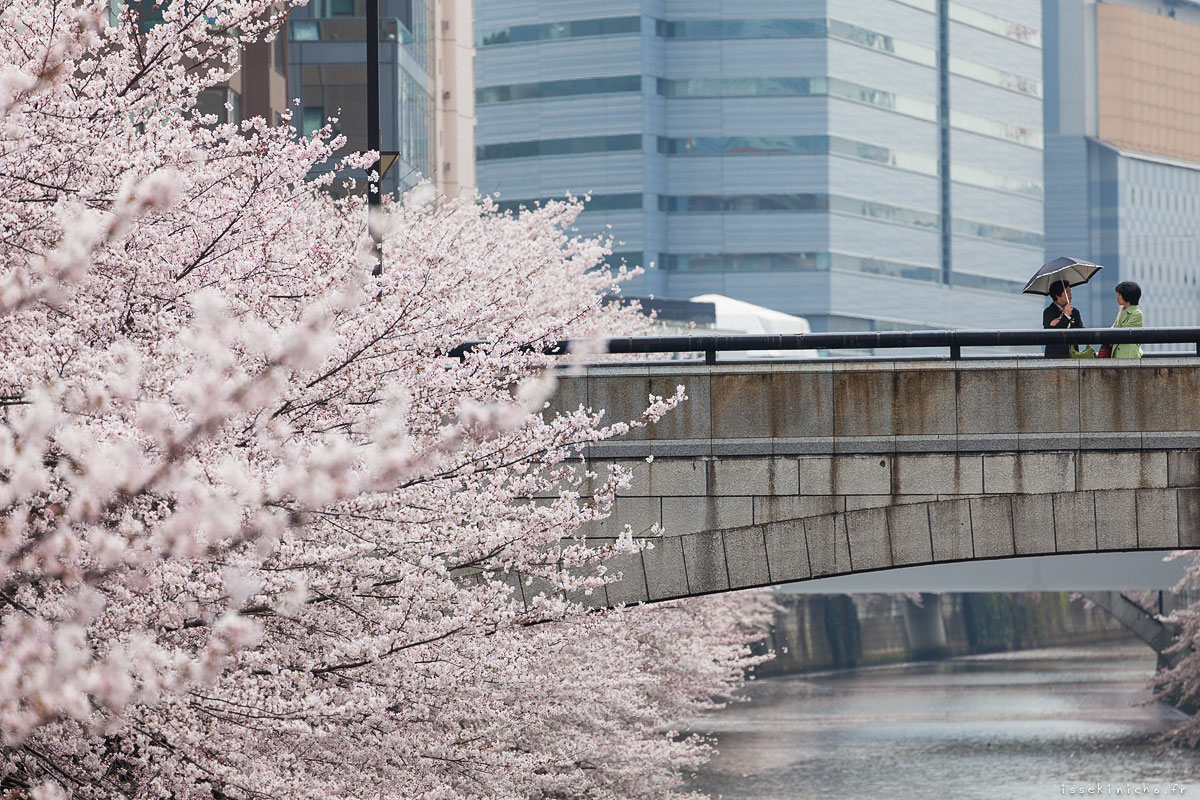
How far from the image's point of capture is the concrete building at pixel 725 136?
5128 inches

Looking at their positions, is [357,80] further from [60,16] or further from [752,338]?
[60,16]

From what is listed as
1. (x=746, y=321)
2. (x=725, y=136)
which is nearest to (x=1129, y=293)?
(x=746, y=321)

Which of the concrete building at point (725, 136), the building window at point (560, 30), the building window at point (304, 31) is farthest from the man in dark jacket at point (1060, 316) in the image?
the building window at point (560, 30)

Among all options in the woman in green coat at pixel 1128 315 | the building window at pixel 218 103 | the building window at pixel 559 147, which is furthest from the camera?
the building window at pixel 559 147

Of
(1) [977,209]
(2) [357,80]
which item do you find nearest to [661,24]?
(1) [977,209]

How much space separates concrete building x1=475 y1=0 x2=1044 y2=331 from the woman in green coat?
111812 mm

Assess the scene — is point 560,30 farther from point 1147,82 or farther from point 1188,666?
point 1188,666

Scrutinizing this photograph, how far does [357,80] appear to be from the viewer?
188 feet

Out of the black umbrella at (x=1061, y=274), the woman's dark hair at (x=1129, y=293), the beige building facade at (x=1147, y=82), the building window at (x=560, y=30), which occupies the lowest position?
the woman's dark hair at (x=1129, y=293)

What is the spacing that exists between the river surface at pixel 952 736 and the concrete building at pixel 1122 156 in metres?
109

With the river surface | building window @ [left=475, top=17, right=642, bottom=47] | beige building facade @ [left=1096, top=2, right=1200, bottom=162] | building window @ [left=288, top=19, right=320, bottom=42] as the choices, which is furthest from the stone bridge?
beige building facade @ [left=1096, top=2, right=1200, bottom=162]

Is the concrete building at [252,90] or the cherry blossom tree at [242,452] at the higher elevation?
the concrete building at [252,90]

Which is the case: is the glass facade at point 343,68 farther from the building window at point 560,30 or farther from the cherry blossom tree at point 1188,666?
the building window at point 560,30

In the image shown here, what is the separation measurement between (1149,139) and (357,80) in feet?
493
